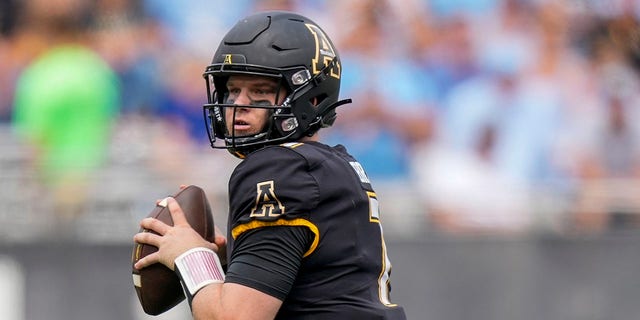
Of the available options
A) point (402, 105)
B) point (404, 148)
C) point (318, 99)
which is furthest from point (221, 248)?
point (402, 105)

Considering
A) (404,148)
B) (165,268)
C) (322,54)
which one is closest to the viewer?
(165,268)

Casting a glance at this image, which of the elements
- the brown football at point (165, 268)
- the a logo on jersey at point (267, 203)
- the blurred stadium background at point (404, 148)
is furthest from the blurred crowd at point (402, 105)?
the a logo on jersey at point (267, 203)

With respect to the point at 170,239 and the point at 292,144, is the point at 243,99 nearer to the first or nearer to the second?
the point at 292,144

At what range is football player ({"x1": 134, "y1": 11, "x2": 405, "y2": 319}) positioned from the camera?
9.45 feet

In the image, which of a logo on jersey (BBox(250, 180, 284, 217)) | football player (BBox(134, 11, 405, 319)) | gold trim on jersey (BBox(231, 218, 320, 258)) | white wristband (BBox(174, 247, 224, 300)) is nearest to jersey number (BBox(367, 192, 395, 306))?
football player (BBox(134, 11, 405, 319))

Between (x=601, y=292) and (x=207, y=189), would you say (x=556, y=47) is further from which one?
(x=207, y=189)

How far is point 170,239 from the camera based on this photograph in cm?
308

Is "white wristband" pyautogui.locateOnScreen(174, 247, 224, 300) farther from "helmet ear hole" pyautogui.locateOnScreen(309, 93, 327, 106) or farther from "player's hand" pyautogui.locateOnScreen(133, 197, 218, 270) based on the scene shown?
"helmet ear hole" pyautogui.locateOnScreen(309, 93, 327, 106)

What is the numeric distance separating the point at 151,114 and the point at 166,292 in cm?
437

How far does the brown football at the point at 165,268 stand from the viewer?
3133mm

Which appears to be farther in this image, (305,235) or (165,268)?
(165,268)

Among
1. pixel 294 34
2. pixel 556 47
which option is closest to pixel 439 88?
pixel 556 47

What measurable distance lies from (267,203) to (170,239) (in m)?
0.34

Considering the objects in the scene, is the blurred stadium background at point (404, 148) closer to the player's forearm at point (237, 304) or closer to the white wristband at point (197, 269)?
the white wristband at point (197, 269)
